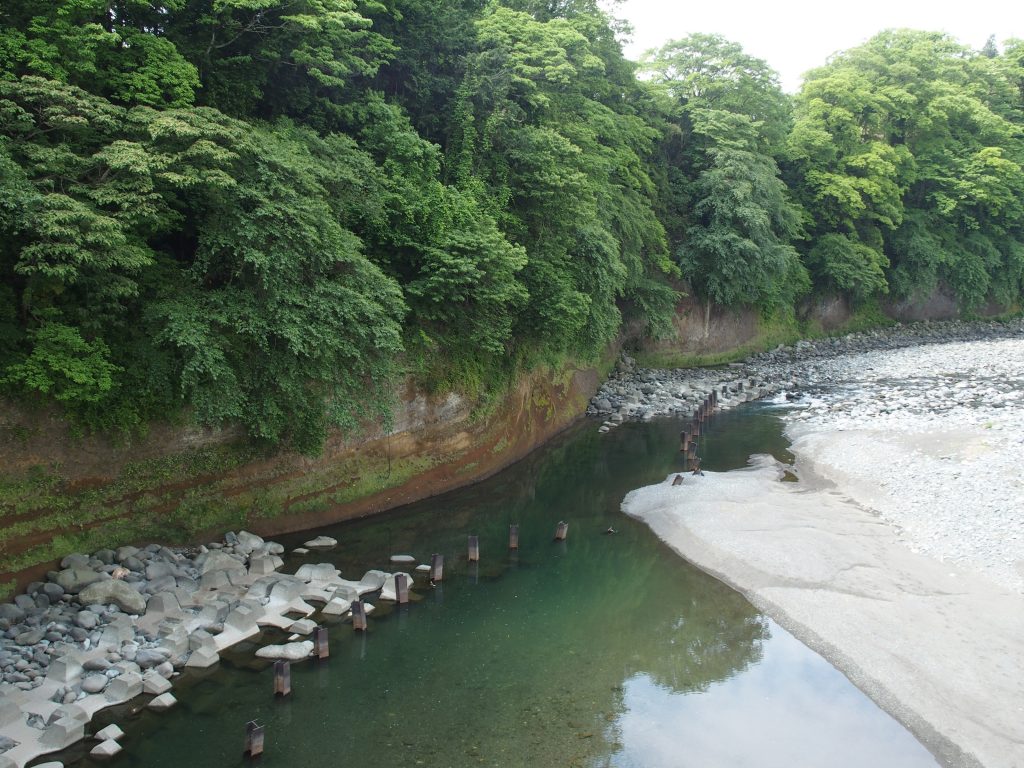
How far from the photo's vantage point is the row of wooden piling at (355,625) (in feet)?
32.8

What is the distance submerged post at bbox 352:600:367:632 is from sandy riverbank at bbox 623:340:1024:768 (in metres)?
7.74

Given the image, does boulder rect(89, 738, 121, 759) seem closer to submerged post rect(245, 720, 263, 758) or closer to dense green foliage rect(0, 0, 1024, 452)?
submerged post rect(245, 720, 263, 758)

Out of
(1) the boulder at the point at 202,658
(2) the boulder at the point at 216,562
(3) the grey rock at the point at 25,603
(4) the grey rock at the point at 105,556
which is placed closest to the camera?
(1) the boulder at the point at 202,658

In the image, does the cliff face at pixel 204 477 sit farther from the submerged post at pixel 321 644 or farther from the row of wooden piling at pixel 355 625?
the submerged post at pixel 321 644

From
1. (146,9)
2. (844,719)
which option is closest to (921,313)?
(844,719)

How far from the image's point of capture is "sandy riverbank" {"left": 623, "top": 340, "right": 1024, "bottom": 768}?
37.9 ft

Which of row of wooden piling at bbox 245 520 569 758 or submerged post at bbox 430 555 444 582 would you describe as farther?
submerged post at bbox 430 555 444 582

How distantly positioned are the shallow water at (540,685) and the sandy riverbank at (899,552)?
695 mm

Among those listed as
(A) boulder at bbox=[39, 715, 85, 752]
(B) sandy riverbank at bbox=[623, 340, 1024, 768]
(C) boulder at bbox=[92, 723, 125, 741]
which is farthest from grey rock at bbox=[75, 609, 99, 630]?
(B) sandy riverbank at bbox=[623, 340, 1024, 768]

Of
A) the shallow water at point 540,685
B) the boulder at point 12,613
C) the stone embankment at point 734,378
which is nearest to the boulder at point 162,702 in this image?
the shallow water at point 540,685

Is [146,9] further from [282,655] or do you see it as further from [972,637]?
[972,637]

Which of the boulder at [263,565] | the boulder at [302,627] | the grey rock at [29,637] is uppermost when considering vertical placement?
the grey rock at [29,637]

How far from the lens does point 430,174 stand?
20.7 meters

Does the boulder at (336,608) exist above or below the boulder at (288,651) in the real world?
above
